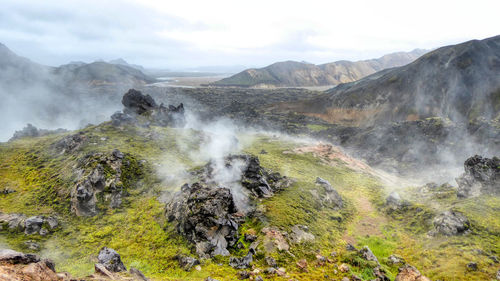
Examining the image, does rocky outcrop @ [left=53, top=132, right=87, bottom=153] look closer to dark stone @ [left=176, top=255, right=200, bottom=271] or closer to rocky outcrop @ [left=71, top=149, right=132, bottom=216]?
rocky outcrop @ [left=71, top=149, right=132, bottom=216]

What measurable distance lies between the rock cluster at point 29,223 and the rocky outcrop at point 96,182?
2595 mm

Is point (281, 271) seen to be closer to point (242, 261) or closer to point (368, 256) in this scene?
point (242, 261)

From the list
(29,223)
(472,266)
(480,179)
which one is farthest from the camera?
(480,179)

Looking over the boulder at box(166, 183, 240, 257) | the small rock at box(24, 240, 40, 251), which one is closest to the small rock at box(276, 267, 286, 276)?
the boulder at box(166, 183, 240, 257)

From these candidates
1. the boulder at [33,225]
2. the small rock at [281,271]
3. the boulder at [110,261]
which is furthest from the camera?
the boulder at [33,225]

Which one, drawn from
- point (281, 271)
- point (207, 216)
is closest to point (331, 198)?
point (281, 271)

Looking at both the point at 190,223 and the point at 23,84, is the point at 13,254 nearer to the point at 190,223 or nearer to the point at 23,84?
the point at 190,223

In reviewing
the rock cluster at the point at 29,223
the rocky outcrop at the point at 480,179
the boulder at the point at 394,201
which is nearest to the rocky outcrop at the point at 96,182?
the rock cluster at the point at 29,223

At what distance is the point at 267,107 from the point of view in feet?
445

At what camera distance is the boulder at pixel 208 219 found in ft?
66.6

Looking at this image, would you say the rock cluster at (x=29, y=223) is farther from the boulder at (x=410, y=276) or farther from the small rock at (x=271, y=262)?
the boulder at (x=410, y=276)

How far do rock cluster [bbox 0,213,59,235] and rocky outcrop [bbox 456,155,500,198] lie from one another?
138 ft

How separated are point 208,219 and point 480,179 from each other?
3005 cm

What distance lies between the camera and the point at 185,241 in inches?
832
